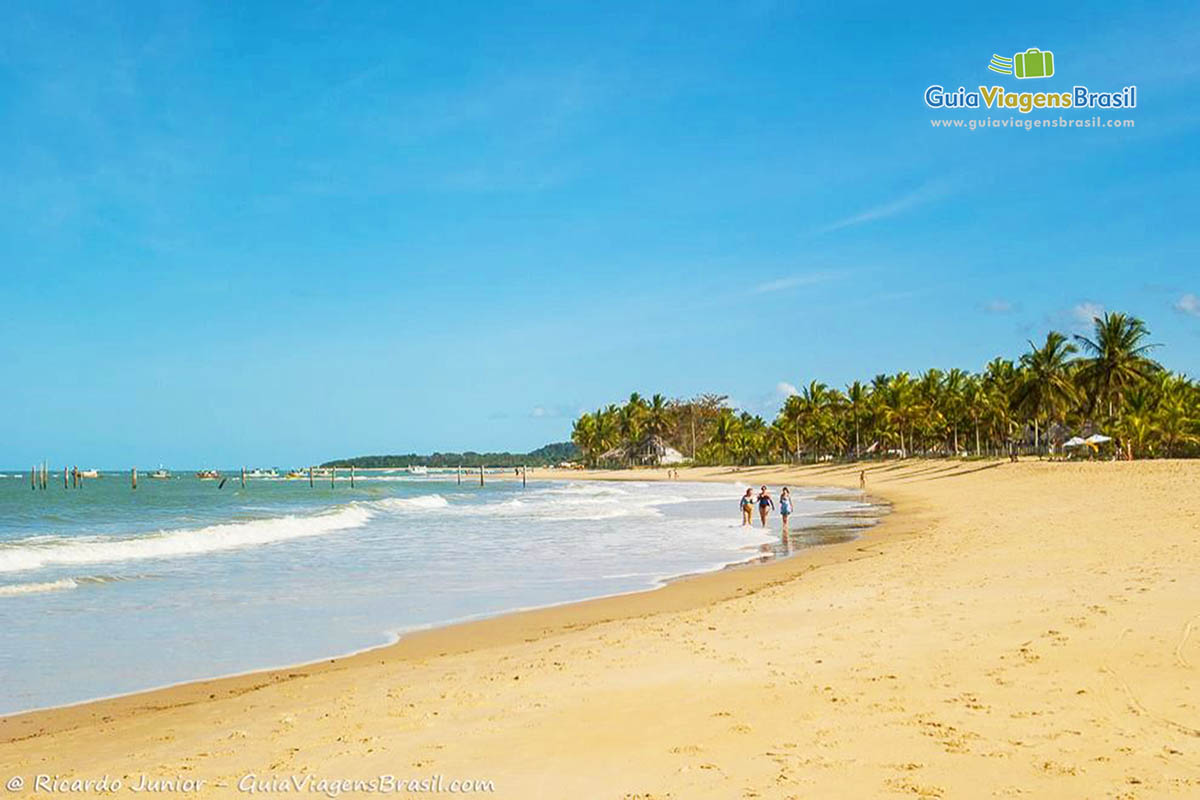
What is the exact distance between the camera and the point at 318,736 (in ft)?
21.8

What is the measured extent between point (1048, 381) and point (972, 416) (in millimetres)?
17028

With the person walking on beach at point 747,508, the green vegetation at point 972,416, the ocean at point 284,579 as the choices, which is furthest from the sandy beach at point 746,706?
the green vegetation at point 972,416

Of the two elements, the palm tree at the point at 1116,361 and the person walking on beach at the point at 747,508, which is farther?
the palm tree at the point at 1116,361

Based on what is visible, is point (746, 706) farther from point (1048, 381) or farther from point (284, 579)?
point (1048, 381)

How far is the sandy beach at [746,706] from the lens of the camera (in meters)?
5.24

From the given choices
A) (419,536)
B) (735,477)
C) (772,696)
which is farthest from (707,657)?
(735,477)

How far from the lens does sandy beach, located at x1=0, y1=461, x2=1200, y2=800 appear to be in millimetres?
5238

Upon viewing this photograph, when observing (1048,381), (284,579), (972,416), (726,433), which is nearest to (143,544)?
(284,579)

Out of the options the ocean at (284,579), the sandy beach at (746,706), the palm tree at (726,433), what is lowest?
the ocean at (284,579)

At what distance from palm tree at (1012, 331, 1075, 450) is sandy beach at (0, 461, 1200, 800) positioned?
49.0 meters

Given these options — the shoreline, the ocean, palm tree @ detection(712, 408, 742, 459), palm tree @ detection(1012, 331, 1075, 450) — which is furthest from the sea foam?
palm tree @ detection(712, 408, 742, 459)

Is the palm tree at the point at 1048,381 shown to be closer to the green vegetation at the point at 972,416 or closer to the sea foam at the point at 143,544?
the green vegetation at the point at 972,416

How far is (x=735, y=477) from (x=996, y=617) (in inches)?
3297

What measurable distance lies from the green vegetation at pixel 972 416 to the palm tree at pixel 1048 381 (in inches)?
2.8
